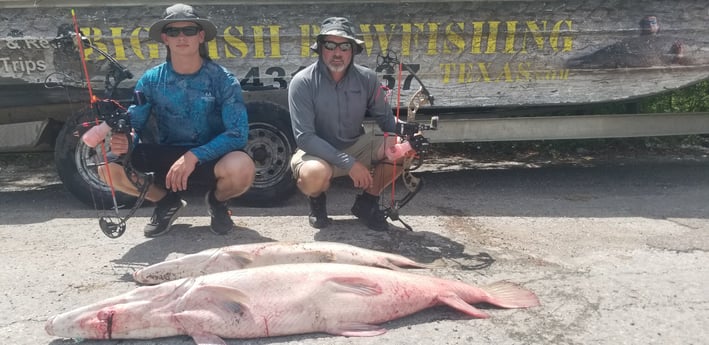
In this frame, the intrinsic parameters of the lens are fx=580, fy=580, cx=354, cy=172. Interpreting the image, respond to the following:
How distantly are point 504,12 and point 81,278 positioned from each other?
4.16 meters

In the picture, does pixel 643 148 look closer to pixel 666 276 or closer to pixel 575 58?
pixel 575 58

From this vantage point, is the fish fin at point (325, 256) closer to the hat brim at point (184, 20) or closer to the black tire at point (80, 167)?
the hat brim at point (184, 20)

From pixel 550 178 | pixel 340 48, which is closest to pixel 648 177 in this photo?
pixel 550 178

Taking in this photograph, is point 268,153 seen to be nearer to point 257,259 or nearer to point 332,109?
point 332,109

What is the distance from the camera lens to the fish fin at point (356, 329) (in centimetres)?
303

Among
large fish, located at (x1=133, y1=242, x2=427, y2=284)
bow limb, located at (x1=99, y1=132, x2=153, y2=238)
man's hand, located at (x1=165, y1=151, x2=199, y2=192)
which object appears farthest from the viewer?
bow limb, located at (x1=99, y1=132, x2=153, y2=238)

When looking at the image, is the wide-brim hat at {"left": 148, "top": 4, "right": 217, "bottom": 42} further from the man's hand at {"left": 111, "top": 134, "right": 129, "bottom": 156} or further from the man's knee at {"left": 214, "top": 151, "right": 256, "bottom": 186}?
the man's knee at {"left": 214, "top": 151, "right": 256, "bottom": 186}

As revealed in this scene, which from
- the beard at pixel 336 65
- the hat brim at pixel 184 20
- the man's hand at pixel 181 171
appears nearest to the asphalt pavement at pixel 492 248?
the man's hand at pixel 181 171

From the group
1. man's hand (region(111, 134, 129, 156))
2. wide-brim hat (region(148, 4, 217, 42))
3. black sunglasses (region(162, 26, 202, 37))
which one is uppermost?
wide-brim hat (region(148, 4, 217, 42))

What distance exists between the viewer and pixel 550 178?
6.47 meters

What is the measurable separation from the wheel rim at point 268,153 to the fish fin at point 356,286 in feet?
7.79

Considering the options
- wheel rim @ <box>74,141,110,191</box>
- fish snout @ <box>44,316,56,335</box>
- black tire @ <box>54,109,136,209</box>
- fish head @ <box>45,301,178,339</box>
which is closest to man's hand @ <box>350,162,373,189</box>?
fish head @ <box>45,301,178,339</box>

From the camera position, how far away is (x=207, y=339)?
2.93 m

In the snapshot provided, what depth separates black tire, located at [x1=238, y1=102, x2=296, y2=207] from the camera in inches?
209
